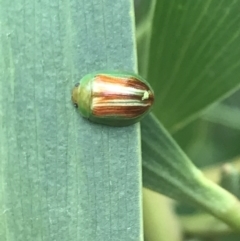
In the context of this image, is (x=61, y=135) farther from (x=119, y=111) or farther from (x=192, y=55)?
(x=192, y=55)

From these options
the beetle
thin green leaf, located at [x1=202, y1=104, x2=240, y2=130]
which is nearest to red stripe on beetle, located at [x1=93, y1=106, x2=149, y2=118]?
the beetle

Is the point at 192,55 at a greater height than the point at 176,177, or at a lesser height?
greater

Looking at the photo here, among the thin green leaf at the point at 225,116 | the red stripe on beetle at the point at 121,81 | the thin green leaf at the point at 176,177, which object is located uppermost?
the red stripe on beetle at the point at 121,81

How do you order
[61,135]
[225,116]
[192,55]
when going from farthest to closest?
[225,116] → [192,55] → [61,135]

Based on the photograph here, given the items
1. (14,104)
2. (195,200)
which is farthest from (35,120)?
(195,200)

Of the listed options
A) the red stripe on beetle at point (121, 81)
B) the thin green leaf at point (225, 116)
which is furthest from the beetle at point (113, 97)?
the thin green leaf at point (225, 116)

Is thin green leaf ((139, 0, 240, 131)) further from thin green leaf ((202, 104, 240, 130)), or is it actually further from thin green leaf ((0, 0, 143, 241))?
thin green leaf ((202, 104, 240, 130))

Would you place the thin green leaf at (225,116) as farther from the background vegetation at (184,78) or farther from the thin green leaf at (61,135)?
the thin green leaf at (61,135)

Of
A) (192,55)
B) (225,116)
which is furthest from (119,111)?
(225,116)
